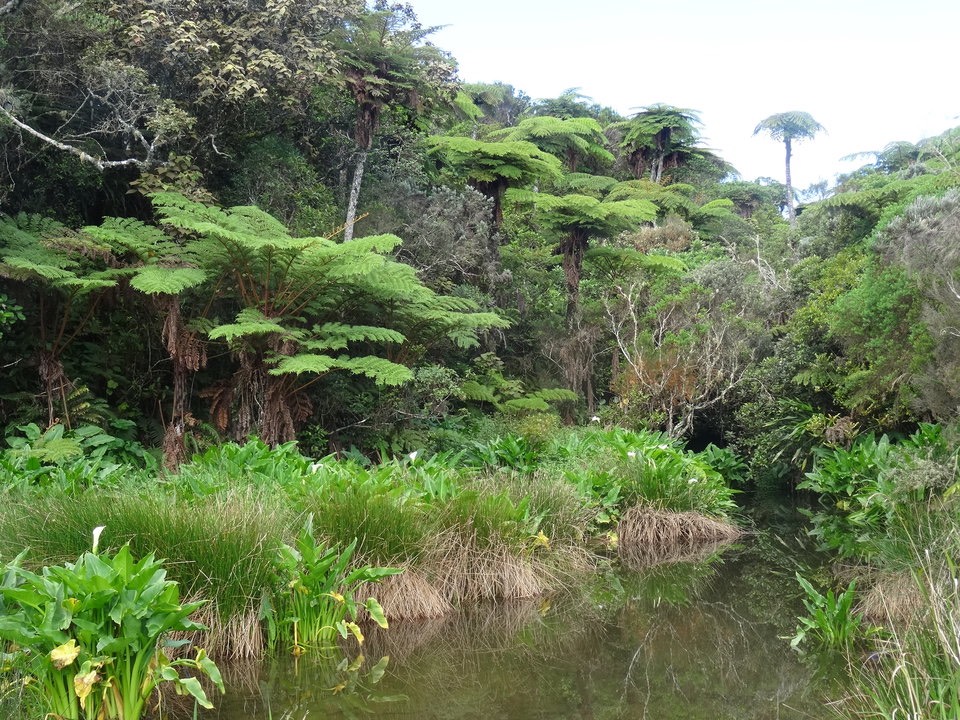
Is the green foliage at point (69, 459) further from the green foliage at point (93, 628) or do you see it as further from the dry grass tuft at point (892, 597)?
the dry grass tuft at point (892, 597)

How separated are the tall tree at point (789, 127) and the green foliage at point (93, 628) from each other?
111ft

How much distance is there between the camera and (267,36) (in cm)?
943

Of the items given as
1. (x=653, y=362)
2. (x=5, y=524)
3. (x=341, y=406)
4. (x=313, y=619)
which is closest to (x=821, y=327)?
(x=653, y=362)

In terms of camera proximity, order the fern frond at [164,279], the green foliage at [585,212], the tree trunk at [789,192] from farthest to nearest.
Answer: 1. the tree trunk at [789,192]
2. the green foliage at [585,212]
3. the fern frond at [164,279]

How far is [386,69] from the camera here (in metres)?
10.4

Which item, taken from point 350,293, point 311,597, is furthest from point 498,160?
point 311,597

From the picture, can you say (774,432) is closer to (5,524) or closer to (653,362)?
(653,362)

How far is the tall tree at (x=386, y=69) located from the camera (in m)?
10.2

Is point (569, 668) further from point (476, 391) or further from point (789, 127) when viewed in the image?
point (789, 127)

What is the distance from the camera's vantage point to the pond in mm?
3789

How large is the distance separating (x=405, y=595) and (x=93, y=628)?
8.45ft

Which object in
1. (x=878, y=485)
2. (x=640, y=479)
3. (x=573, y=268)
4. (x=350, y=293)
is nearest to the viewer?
(x=878, y=485)

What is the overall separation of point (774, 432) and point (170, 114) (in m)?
9.10

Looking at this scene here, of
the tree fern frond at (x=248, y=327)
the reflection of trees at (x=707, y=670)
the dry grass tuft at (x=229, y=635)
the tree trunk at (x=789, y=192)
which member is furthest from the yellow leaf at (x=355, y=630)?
the tree trunk at (x=789, y=192)
